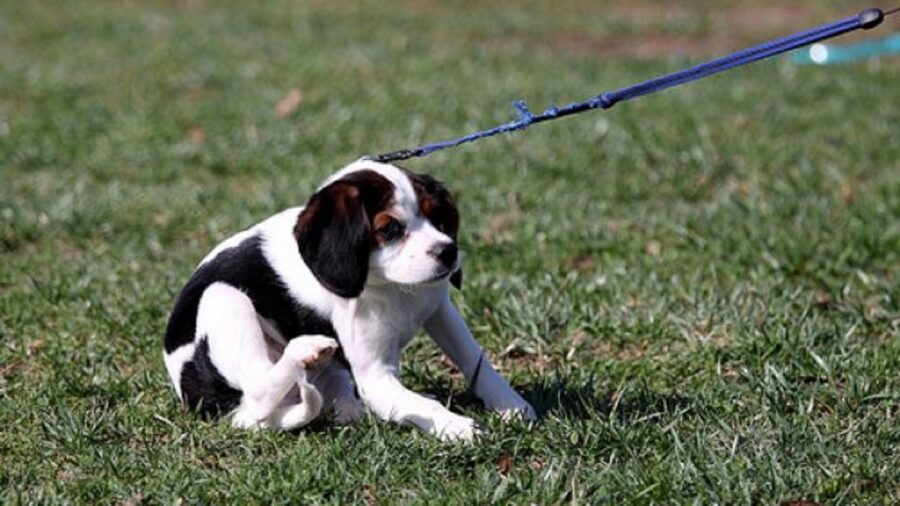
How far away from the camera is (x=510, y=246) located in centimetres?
747

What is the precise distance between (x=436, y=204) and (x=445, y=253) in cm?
22

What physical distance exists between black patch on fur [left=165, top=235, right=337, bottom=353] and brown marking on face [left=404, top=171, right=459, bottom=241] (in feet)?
1.53

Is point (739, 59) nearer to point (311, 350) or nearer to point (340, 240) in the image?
point (340, 240)

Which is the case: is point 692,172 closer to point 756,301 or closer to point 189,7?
point 756,301

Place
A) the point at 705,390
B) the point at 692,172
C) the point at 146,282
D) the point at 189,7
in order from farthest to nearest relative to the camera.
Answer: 1. the point at 189,7
2. the point at 692,172
3. the point at 146,282
4. the point at 705,390

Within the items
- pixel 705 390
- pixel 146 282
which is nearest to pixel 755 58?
pixel 705 390

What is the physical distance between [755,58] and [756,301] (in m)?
1.64

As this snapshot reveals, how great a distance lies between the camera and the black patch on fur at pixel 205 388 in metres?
4.90

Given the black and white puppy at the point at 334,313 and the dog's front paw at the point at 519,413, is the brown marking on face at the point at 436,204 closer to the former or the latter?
the black and white puppy at the point at 334,313

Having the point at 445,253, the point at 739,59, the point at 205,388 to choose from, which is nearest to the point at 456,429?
the point at 445,253

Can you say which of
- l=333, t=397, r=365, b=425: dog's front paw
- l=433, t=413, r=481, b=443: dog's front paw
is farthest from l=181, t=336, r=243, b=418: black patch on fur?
l=433, t=413, r=481, b=443: dog's front paw

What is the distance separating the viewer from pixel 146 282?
6.95 meters

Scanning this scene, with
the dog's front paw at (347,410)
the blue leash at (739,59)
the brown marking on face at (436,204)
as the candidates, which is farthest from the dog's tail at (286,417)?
the blue leash at (739,59)

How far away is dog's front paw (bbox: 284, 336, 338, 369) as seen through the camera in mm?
4484
